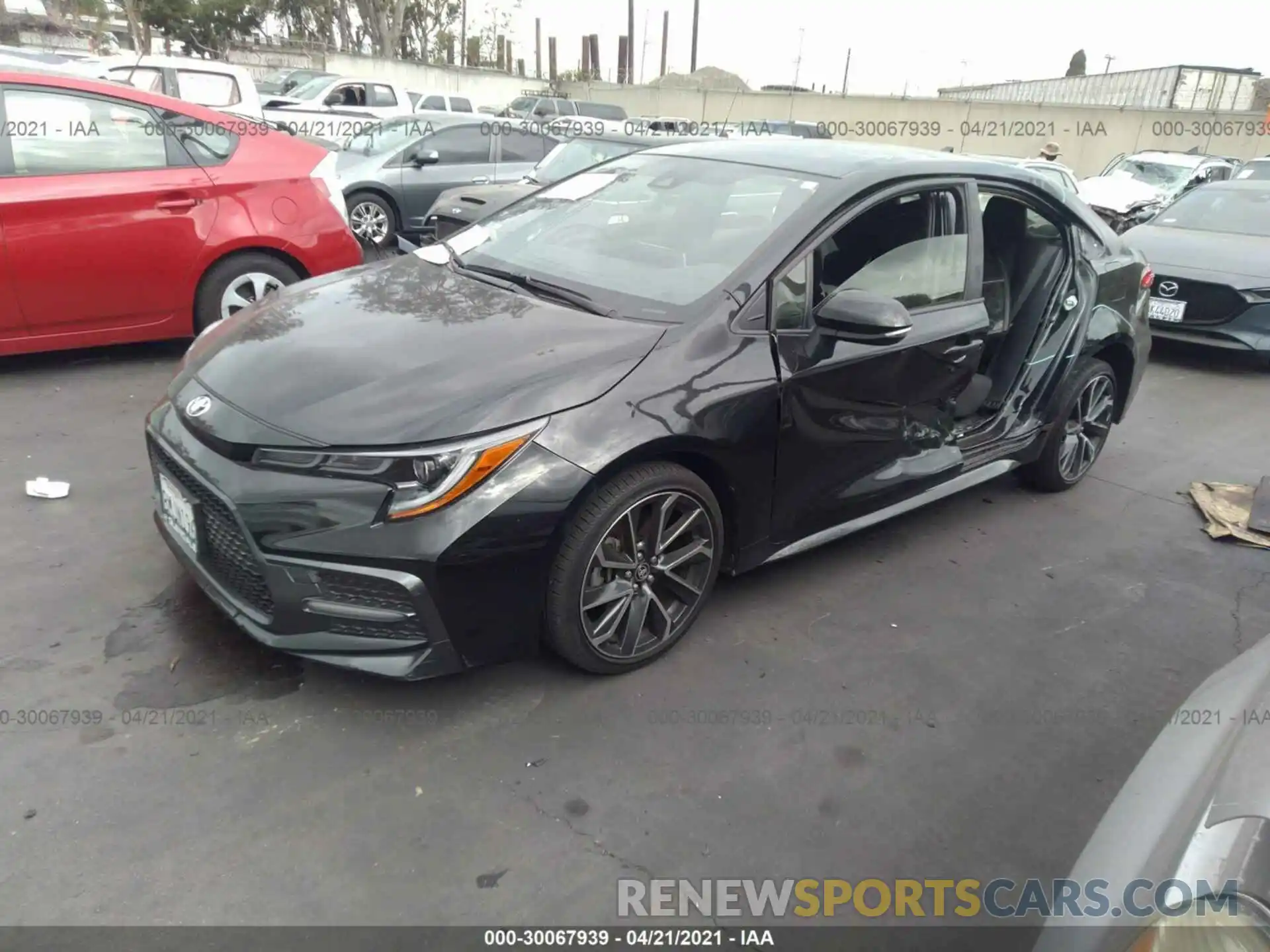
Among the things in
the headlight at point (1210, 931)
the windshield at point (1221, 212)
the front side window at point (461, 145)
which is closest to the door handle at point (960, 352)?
the headlight at point (1210, 931)

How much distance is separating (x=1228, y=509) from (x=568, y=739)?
3.80 m

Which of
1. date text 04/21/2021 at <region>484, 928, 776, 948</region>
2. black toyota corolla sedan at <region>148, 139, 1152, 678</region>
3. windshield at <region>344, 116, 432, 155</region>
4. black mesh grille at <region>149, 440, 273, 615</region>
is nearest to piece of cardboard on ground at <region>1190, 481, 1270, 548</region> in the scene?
black toyota corolla sedan at <region>148, 139, 1152, 678</region>

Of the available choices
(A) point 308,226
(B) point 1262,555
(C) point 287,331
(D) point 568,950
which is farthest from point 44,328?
(B) point 1262,555

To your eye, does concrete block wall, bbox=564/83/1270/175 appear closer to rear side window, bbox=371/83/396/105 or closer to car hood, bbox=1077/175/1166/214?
car hood, bbox=1077/175/1166/214

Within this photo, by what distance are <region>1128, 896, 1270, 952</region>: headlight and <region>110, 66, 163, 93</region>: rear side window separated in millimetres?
12903

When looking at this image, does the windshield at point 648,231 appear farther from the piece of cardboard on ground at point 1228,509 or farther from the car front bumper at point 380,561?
the piece of cardboard on ground at point 1228,509

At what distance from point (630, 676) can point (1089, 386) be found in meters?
3.01

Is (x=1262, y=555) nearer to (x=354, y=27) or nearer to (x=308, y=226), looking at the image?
(x=308, y=226)

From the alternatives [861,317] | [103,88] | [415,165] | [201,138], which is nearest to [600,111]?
[415,165]

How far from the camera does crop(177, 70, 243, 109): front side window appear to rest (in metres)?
11.4

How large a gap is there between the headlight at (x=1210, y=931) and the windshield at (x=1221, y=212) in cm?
851

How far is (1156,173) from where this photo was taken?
1575cm

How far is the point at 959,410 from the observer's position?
13.6 feet

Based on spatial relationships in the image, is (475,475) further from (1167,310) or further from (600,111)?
(600,111)
